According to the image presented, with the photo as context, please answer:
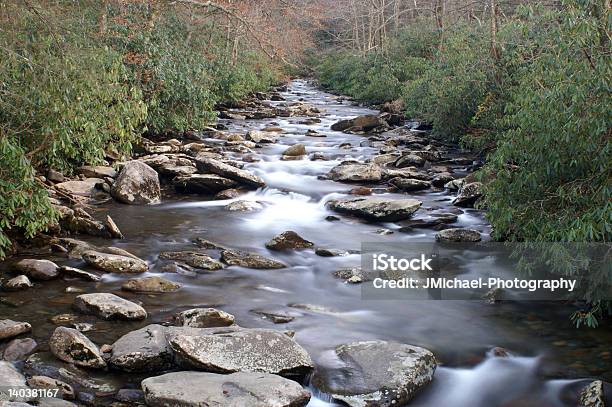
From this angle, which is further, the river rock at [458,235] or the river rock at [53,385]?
the river rock at [458,235]

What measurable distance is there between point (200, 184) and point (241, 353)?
7.89m

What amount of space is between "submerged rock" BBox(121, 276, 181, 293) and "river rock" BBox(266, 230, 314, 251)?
239 cm

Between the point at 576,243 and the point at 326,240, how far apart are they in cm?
468

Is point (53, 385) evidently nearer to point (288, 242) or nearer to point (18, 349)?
point (18, 349)

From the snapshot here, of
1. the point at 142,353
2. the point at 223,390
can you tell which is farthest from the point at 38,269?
the point at 223,390

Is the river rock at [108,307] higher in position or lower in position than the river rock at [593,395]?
higher

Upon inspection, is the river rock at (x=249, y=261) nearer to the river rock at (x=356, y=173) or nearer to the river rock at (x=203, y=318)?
the river rock at (x=203, y=318)

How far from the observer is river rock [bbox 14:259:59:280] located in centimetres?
755

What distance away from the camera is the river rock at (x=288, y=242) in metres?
9.91

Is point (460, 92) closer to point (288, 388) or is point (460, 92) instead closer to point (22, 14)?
point (22, 14)

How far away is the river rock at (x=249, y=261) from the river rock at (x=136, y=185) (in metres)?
3.52

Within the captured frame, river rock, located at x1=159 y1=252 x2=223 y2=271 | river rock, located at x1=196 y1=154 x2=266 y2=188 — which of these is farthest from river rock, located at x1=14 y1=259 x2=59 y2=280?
river rock, located at x1=196 y1=154 x2=266 y2=188

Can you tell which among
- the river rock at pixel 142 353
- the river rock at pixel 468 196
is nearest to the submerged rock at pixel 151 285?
the river rock at pixel 142 353

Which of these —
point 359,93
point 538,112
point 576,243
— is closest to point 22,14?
point 538,112
